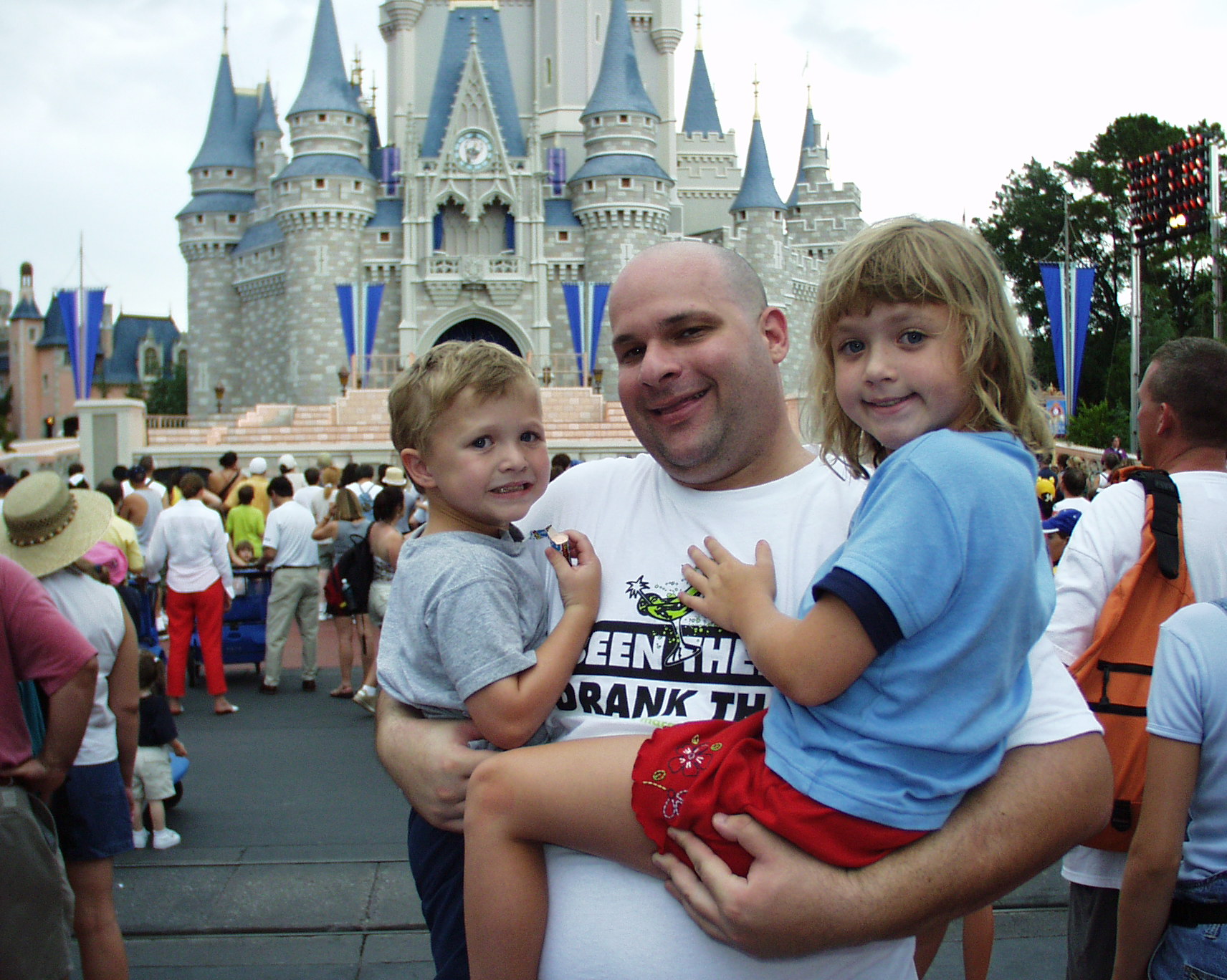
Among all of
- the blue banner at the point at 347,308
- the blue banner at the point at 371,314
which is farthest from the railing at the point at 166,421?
the blue banner at the point at 371,314

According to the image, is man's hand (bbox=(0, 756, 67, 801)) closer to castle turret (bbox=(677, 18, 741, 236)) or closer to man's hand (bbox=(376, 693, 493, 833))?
man's hand (bbox=(376, 693, 493, 833))

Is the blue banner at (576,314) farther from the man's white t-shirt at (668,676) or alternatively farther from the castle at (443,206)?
the man's white t-shirt at (668,676)

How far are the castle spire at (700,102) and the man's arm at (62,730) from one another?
149 ft

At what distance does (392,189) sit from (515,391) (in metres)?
38.2

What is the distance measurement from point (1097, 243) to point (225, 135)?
31.5 meters

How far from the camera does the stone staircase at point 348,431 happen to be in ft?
92.4

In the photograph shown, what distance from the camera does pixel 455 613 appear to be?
1.85m

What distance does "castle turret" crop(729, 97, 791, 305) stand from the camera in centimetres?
3959

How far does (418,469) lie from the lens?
2.12 metres

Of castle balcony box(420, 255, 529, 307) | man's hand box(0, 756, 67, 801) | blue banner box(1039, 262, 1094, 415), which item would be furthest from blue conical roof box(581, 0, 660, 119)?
man's hand box(0, 756, 67, 801)

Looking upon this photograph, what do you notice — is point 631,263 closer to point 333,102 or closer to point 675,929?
point 675,929

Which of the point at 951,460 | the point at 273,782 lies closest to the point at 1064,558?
the point at 951,460

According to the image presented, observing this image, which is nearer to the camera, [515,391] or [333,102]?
[515,391]

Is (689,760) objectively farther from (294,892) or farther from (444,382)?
(294,892)
